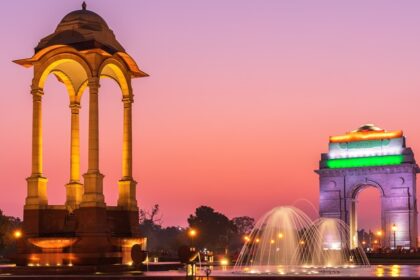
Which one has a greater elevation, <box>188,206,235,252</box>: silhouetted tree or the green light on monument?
the green light on monument

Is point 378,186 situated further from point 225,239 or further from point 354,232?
point 225,239

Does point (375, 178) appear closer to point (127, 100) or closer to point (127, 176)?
point (127, 100)

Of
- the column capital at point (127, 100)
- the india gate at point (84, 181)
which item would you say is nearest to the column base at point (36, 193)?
the india gate at point (84, 181)

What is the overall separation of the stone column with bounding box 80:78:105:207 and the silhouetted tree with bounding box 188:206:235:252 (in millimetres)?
124075

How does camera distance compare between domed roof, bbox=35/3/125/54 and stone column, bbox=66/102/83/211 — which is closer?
domed roof, bbox=35/3/125/54

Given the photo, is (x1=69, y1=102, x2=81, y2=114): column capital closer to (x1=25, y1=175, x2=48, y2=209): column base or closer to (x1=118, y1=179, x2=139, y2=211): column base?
(x1=118, y1=179, x2=139, y2=211): column base

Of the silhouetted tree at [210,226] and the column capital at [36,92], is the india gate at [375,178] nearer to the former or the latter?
the silhouetted tree at [210,226]

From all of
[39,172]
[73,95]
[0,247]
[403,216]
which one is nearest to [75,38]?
[73,95]

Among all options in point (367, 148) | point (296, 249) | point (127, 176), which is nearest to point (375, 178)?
point (367, 148)

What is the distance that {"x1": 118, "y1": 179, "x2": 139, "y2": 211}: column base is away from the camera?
38.9 m

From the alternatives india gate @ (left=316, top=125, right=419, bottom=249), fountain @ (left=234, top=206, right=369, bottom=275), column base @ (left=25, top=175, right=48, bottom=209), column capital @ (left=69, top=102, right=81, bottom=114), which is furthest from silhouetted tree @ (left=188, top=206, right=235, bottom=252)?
column base @ (left=25, top=175, right=48, bottom=209)

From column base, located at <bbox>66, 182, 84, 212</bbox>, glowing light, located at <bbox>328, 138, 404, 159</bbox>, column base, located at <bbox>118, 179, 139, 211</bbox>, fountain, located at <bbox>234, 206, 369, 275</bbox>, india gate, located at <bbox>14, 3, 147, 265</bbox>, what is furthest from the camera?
glowing light, located at <bbox>328, 138, 404, 159</bbox>

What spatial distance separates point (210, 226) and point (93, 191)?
128 m

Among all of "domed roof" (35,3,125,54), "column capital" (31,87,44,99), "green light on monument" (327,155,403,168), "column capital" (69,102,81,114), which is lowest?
"column capital" (69,102,81,114)
